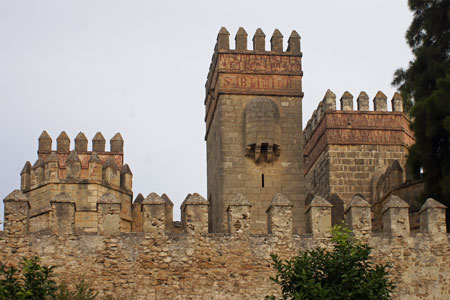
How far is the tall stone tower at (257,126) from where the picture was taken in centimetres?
2322

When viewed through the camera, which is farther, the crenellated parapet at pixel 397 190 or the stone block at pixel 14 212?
the crenellated parapet at pixel 397 190

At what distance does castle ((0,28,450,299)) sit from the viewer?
18688 mm

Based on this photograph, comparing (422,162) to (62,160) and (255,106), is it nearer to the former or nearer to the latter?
(255,106)

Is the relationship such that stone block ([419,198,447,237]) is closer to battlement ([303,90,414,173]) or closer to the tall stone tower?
the tall stone tower

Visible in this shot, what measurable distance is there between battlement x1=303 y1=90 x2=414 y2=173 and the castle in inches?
1.4

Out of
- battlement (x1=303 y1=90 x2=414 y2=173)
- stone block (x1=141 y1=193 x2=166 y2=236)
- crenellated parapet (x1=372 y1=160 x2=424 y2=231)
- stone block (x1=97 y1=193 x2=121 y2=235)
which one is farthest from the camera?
battlement (x1=303 y1=90 x2=414 y2=173)

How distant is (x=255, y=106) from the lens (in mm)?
23594

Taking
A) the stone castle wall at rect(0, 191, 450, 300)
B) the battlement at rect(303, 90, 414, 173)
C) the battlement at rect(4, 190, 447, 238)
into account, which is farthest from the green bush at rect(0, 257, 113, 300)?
the battlement at rect(303, 90, 414, 173)

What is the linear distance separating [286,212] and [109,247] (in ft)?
12.0

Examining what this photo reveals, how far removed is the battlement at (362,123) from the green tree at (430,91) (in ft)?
11.6

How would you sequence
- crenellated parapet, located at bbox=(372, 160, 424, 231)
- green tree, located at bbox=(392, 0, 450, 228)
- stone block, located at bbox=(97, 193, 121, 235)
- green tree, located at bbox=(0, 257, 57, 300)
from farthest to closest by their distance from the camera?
crenellated parapet, located at bbox=(372, 160, 424, 231) < green tree, located at bbox=(392, 0, 450, 228) < stone block, located at bbox=(97, 193, 121, 235) < green tree, located at bbox=(0, 257, 57, 300)

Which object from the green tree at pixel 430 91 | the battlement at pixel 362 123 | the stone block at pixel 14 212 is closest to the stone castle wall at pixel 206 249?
the stone block at pixel 14 212

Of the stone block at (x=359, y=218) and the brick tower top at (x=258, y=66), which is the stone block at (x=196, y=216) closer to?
the stone block at (x=359, y=218)

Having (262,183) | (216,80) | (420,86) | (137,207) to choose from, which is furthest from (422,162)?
(137,207)
